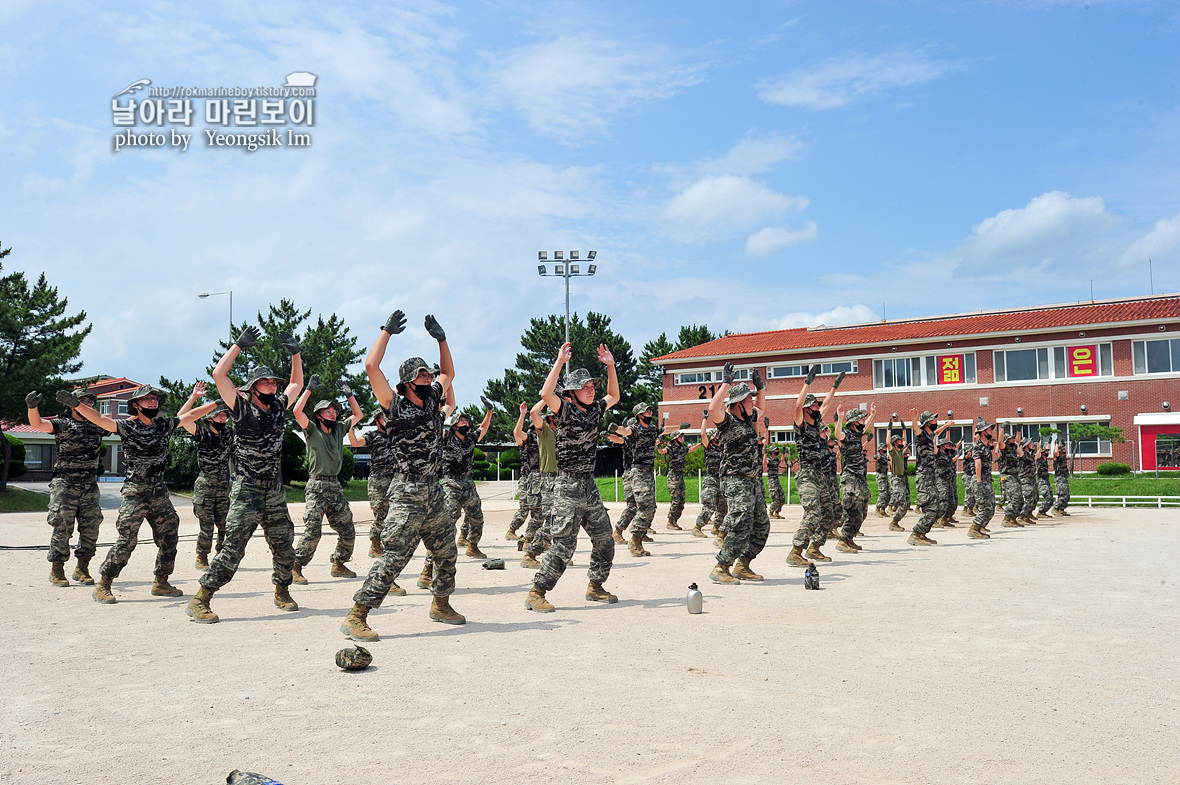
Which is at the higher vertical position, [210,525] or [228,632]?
[210,525]

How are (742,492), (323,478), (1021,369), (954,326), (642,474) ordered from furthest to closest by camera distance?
(954,326) < (1021,369) < (642,474) < (323,478) < (742,492)

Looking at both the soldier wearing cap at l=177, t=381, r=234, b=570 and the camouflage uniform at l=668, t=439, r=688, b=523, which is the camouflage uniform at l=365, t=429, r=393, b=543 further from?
the camouflage uniform at l=668, t=439, r=688, b=523

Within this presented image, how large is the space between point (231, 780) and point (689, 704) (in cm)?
266

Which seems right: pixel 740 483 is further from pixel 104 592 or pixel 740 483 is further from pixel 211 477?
pixel 104 592

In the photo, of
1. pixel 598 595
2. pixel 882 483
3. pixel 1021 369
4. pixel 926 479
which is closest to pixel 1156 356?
pixel 1021 369

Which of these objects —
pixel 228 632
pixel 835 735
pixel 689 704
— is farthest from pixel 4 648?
pixel 835 735

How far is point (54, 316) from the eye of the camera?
36062 mm

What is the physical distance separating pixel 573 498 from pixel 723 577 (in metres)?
2.82

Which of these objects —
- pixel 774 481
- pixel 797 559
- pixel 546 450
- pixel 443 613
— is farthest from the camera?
pixel 774 481

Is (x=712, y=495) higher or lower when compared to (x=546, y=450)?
lower

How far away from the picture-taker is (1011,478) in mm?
18984

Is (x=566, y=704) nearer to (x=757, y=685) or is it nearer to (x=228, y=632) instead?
(x=757, y=685)

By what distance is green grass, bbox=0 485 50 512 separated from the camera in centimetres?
3062

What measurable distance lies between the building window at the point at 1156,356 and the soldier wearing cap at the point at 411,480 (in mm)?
42531
